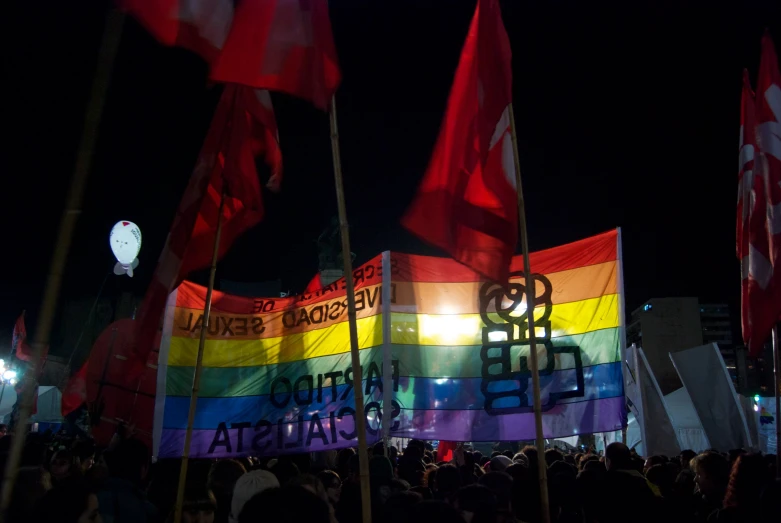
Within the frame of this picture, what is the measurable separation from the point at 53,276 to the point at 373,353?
5.99m

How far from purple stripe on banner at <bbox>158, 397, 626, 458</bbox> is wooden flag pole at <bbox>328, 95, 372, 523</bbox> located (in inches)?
148

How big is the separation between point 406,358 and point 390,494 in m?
3.63

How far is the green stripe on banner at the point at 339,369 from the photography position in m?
8.16

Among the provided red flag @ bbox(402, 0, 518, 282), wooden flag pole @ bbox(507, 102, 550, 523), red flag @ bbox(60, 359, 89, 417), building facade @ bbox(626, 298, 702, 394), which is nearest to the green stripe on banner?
red flag @ bbox(402, 0, 518, 282)

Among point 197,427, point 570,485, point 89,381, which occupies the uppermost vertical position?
point 89,381

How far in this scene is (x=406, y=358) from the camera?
8.60 metres

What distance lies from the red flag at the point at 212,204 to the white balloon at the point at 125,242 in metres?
13.3

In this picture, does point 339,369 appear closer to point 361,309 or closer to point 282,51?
point 361,309

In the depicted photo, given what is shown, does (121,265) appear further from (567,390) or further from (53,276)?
(53,276)

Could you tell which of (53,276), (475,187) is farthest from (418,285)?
(53,276)

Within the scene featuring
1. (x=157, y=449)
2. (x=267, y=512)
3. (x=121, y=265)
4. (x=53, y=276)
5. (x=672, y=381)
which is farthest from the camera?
(x=672, y=381)

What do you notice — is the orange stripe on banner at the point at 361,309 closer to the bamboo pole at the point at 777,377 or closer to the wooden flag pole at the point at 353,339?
the bamboo pole at the point at 777,377

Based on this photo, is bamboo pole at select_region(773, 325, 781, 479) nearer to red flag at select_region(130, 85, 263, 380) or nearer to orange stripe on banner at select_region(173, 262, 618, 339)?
orange stripe on banner at select_region(173, 262, 618, 339)

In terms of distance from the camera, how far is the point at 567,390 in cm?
759
